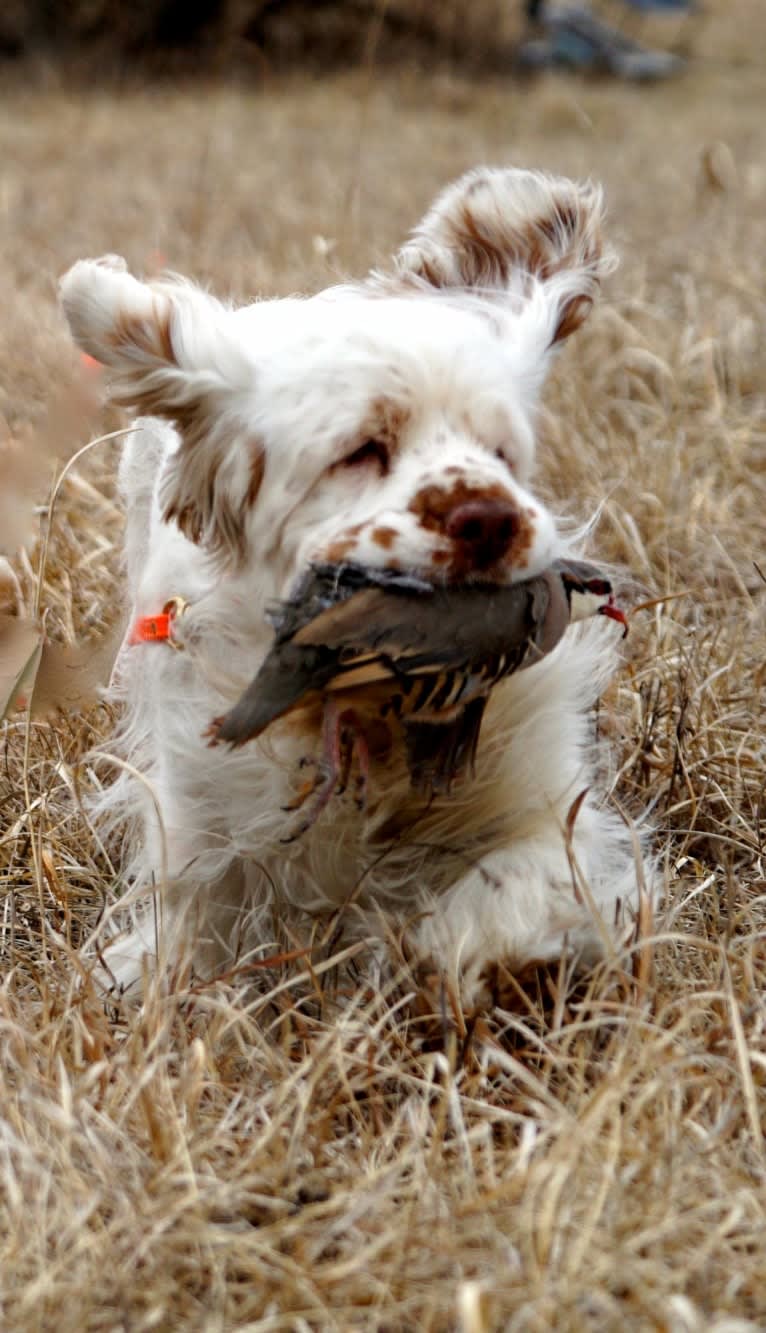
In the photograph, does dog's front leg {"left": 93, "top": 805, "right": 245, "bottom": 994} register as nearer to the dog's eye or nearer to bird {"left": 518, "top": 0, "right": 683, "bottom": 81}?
the dog's eye

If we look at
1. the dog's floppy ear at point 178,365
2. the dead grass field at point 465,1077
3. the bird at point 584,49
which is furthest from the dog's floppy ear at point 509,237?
the bird at point 584,49

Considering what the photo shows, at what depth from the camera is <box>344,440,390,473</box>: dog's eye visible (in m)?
1.90

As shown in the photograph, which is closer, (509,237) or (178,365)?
(178,365)

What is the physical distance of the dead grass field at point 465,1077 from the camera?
153 centimetres

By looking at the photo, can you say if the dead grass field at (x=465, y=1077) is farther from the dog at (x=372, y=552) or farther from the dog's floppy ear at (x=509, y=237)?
the dog's floppy ear at (x=509, y=237)

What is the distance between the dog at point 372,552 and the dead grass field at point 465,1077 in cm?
11

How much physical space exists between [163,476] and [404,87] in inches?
310

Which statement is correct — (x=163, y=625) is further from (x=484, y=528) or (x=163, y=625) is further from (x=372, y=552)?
(x=484, y=528)

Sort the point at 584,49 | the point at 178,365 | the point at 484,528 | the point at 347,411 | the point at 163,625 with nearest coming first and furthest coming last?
the point at 484,528 < the point at 347,411 < the point at 178,365 < the point at 163,625 < the point at 584,49

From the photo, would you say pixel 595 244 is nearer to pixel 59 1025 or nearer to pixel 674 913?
pixel 674 913

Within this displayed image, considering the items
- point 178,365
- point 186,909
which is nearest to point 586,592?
point 178,365

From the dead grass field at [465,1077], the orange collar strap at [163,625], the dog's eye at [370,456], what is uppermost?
the dog's eye at [370,456]

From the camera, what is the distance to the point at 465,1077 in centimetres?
194

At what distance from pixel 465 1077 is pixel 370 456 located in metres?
0.72
